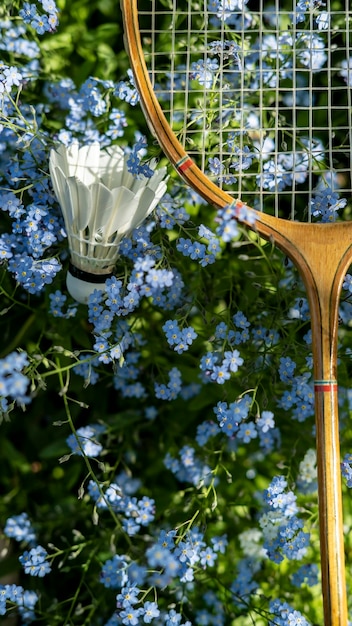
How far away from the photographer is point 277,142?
1.54 meters

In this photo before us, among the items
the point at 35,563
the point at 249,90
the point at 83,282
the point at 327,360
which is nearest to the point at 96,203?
the point at 83,282

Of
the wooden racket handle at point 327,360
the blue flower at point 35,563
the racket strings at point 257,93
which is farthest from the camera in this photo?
the blue flower at point 35,563

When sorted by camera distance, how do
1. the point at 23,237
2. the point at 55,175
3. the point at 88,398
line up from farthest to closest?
the point at 88,398 < the point at 23,237 < the point at 55,175

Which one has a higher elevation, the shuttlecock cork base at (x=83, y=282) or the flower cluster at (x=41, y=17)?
the flower cluster at (x=41, y=17)

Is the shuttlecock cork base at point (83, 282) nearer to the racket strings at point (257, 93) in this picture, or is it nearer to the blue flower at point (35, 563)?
the racket strings at point (257, 93)

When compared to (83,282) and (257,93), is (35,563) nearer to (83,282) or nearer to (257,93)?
(83,282)

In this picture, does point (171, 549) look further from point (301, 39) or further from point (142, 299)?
point (301, 39)

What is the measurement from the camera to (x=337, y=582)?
129 cm

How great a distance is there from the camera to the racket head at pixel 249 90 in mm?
1310

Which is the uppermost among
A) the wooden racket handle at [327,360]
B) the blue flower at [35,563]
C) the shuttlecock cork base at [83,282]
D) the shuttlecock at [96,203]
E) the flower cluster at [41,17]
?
the flower cluster at [41,17]

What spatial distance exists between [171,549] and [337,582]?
362 mm

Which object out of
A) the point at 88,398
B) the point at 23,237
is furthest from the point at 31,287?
the point at 88,398

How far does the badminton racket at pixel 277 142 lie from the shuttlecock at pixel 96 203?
15 centimetres

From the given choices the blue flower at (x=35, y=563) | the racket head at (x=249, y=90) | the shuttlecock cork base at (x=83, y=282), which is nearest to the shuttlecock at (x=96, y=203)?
the shuttlecock cork base at (x=83, y=282)
